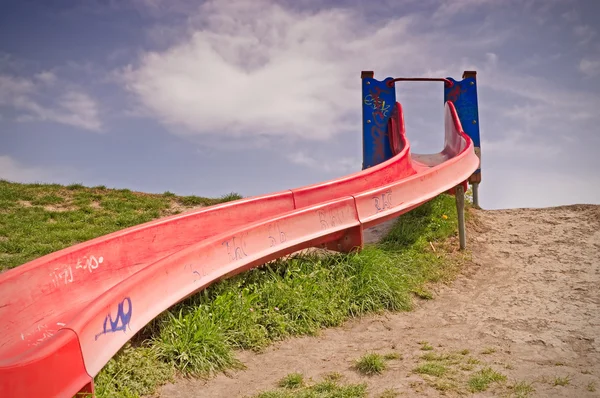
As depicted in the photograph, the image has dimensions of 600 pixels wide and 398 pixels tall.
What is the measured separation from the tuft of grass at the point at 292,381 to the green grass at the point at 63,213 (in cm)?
464

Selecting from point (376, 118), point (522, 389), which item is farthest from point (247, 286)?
point (376, 118)

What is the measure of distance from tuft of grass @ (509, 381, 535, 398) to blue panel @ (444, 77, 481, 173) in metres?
7.14

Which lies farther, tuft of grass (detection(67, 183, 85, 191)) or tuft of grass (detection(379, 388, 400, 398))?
tuft of grass (detection(67, 183, 85, 191))

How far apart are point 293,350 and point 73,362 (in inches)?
74.4

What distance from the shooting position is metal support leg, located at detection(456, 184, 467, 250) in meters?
7.84

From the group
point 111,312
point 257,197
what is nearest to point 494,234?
point 257,197

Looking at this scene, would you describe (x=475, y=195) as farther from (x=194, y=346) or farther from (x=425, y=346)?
(x=194, y=346)

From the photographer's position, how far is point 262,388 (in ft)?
13.1

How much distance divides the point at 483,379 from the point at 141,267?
10.1ft

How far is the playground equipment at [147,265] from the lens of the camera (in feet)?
10.9

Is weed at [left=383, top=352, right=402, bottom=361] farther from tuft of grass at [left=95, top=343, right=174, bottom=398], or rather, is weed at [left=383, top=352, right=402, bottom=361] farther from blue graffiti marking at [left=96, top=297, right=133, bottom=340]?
blue graffiti marking at [left=96, top=297, right=133, bottom=340]

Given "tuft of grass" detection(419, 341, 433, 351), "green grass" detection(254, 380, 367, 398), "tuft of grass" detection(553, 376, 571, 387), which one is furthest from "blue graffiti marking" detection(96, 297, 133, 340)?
"tuft of grass" detection(553, 376, 571, 387)

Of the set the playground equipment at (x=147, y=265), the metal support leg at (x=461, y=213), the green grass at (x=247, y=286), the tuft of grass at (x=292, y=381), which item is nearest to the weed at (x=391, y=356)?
the green grass at (x=247, y=286)

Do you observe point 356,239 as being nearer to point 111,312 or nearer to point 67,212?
point 111,312
